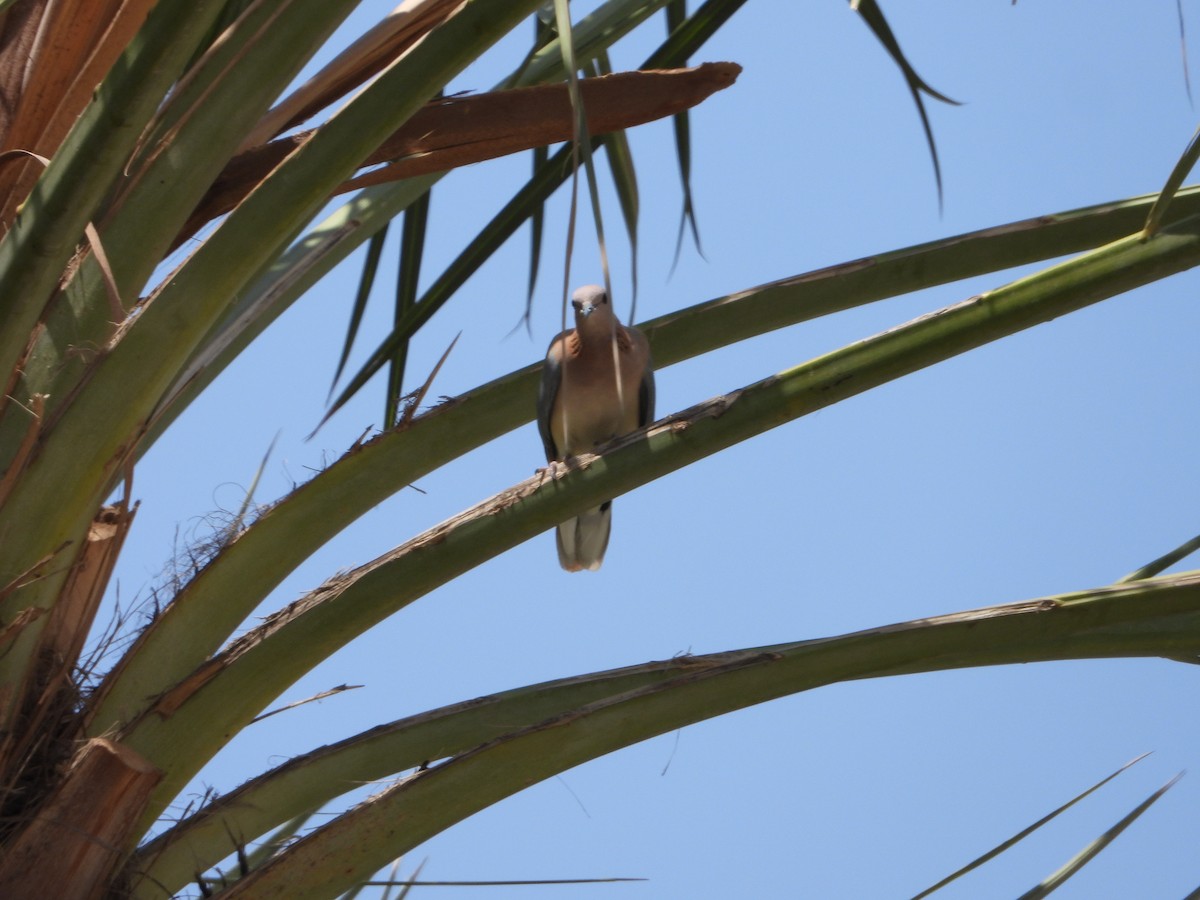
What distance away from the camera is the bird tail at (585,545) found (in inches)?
174

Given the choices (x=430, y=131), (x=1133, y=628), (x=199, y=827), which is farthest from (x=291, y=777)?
(x=1133, y=628)

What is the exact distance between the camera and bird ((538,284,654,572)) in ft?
12.8

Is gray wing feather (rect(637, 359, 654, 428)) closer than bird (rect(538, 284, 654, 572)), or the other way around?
bird (rect(538, 284, 654, 572))

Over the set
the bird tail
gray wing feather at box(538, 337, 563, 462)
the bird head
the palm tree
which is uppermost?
the bird head

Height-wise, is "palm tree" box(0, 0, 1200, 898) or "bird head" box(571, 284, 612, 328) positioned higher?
"bird head" box(571, 284, 612, 328)

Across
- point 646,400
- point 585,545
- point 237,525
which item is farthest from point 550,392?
point 237,525

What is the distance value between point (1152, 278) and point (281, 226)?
1.11 m

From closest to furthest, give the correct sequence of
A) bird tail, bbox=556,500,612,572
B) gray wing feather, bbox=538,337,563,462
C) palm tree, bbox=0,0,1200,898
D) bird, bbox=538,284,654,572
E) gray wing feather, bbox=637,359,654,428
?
palm tree, bbox=0,0,1200,898
gray wing feather, bbox=538,337,563,462
bird, bbox=538,284,654,572
gray wing feather, bbox=637,359,654,428
bird tail, bbox=556,500,612,572

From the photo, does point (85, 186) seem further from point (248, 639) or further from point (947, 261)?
point (947, 261)

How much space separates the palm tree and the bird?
1.92 meters

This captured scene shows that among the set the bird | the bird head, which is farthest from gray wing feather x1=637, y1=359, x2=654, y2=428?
the bird head

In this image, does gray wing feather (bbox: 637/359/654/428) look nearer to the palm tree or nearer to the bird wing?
the bird wing

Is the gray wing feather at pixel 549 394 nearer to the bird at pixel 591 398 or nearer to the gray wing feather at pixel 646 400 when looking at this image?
the bird at pixel 591 398

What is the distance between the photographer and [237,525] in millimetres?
2029
